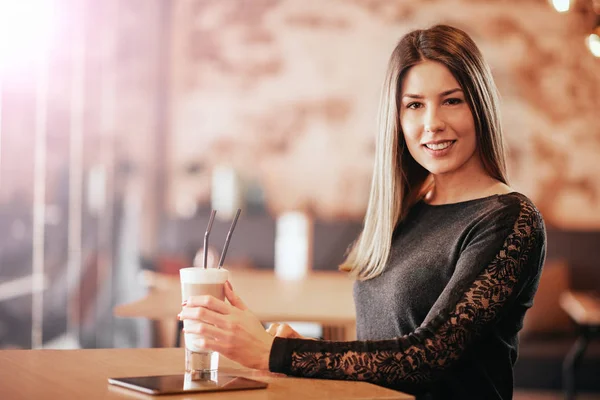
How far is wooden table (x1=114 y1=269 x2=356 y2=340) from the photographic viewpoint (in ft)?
8.91

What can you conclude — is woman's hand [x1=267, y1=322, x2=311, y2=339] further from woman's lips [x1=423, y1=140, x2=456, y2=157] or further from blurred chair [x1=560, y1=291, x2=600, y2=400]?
blurred chair [x1=560, y1=291, x2=600, y2=400]

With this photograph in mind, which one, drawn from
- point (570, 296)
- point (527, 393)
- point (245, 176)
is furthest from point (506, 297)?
point (245, 176)

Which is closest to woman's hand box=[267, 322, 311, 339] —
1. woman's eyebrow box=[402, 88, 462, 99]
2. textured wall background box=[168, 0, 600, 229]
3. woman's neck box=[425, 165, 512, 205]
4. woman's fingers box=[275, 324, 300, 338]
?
woman's fingers box=[275, 324, 300, 338]

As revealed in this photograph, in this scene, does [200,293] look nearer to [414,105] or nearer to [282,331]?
[282,331]

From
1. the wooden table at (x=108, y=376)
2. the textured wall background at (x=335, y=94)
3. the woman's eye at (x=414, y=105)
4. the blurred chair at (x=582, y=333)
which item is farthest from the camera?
the textured wall background at (x=335, y=94)

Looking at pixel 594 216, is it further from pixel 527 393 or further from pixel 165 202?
pixel 165 202

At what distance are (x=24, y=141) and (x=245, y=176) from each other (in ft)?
9.47

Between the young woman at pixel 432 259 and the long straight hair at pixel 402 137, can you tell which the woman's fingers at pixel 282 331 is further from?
the long straight hair at pixel 402 137

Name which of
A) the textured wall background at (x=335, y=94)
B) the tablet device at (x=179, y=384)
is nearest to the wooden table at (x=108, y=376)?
the tablet device at (x=179, y=384)

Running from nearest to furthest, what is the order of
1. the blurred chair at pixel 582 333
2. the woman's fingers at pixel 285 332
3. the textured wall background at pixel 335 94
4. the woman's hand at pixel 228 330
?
the woman's hand at pixel 228 330 → the woman's fingers at pixel 285 332 → the blurred chair at pixel 582 333 → the textured wall background at pixel 335 94

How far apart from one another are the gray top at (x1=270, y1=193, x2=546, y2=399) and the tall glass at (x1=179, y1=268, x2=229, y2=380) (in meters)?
0.12

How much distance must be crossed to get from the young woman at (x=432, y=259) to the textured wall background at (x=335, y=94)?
14.3ft

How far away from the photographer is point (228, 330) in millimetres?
1436

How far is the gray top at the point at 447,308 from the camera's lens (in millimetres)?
1492
